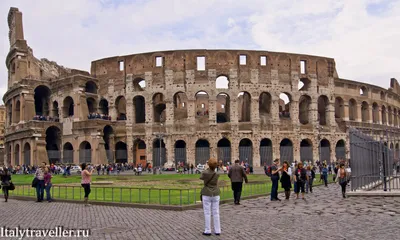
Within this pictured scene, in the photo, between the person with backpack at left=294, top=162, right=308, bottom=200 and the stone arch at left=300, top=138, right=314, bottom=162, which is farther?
the stone arch at left=300, top=138, right=314, bottom=162

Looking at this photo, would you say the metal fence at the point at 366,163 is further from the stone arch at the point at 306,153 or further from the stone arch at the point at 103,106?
the stone arch at the point at 103,106

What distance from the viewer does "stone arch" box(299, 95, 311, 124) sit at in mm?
41000

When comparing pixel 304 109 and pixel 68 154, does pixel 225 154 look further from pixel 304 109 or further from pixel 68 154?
pixel 68 154

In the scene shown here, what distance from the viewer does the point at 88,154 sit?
37719mm

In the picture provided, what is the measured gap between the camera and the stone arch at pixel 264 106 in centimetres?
3922

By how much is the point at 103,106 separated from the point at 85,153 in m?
6.10

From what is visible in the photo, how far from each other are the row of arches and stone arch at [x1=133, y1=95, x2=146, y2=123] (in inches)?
790

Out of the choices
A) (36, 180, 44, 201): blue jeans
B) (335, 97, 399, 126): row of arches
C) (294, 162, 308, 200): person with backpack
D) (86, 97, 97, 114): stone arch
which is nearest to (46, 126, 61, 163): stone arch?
(86, 97, 97, 114): stone arch

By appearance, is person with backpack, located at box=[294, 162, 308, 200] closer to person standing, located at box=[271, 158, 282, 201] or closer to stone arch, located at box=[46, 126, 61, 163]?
person standing, located at box=[271, 158, 282, 201]

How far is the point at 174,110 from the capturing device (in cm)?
4022

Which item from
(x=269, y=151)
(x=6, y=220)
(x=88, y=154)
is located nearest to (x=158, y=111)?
(x=88, y=154)

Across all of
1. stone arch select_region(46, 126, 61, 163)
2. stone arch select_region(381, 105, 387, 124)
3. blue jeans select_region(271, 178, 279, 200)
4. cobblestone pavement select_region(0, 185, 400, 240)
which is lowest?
cobblestone pavement select_region(0, 185, 400, 240)

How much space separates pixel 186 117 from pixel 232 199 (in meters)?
27.5

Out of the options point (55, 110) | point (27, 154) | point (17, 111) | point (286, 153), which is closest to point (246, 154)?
point (286, 153)
